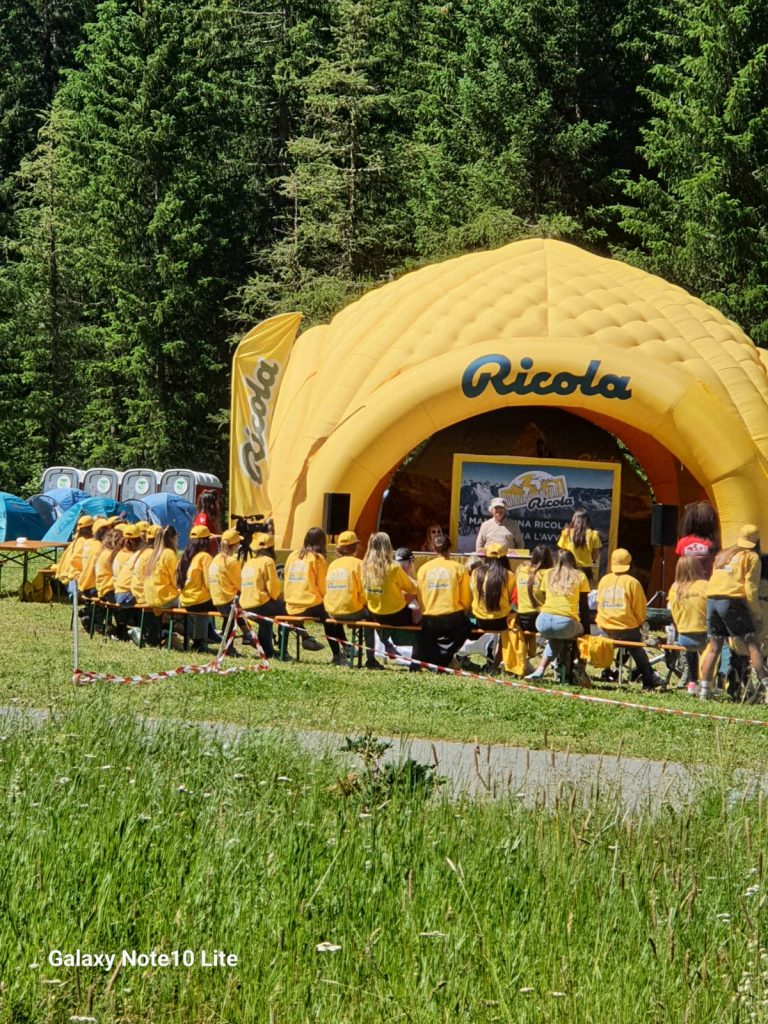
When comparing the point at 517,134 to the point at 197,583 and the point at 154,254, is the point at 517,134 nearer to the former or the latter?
the point at 154,254

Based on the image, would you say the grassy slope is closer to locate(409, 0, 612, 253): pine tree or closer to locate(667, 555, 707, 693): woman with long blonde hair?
locate(667, 555, 707, 693): woman with long blonde hair

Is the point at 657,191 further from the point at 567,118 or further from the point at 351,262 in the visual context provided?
the point at 351,262

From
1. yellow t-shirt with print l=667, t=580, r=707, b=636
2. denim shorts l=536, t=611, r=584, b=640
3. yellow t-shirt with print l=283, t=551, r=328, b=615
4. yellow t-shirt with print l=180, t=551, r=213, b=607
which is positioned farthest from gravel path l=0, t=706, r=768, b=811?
yellow t-shirt with print l=180, t=551, r=213, b=607

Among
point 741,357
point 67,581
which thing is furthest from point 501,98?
point 67,581

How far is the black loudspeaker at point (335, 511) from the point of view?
17.1m

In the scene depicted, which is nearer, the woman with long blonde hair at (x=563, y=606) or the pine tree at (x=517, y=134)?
the woman with long blonde hair at (x=563, y=606)

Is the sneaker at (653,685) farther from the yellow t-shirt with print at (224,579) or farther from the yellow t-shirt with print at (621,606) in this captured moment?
the yellow t-shirt with print at (224,579)

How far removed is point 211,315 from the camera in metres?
43.5

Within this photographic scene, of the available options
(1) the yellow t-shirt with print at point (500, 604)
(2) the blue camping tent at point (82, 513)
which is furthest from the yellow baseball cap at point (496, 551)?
(2) the blue camping tent at point (82, 513)

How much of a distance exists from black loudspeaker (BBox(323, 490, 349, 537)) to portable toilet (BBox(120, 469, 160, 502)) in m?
13.4

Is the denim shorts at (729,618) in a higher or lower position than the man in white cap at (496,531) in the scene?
lower

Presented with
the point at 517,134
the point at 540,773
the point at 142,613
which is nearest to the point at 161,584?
the point at 142,613

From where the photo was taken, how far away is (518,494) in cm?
1822

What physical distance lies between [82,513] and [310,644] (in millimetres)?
9513
